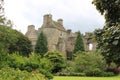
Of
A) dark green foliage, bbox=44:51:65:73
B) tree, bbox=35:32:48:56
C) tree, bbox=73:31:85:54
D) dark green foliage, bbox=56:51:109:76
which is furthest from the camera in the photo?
tree, bbox=73:31:85:54

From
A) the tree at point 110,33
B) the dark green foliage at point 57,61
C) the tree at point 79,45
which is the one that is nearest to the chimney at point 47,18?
the tree at point 79,45

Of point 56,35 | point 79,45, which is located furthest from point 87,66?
point 56,35

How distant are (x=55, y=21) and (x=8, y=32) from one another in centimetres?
4622

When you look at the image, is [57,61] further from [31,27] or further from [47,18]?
[31,27]

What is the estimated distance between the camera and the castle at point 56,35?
253 feet

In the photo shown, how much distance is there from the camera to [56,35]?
255ft

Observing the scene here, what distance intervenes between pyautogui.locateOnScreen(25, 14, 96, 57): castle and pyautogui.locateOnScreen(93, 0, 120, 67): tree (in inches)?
2622

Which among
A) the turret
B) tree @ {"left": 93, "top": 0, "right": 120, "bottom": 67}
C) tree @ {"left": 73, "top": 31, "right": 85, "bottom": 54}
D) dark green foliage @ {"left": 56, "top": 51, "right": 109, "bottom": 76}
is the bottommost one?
dark green foliage @ {"left": 56, "top": 51, "right": 109, "bottom": 76}

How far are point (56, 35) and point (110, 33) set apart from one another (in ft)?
236

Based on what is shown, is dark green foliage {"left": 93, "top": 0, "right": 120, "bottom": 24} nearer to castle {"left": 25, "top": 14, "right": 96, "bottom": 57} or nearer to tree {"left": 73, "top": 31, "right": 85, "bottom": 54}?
tree {"left": 73, "top": 31, "right": 85, "bottom": 54}

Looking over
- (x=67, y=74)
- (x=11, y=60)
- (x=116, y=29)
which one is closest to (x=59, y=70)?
(x=67, y=74)

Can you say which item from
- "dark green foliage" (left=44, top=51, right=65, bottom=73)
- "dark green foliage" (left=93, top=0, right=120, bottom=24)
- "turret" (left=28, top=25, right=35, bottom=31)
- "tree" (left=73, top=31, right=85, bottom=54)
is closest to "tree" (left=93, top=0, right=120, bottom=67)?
"dark green foliage" (left=93, top=0, right=120, bottom=24)

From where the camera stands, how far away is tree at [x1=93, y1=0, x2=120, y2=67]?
19.1 ft

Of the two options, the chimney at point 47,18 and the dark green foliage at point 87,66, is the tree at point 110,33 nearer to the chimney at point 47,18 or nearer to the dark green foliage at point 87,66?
the dark green foliage at point 87,66
